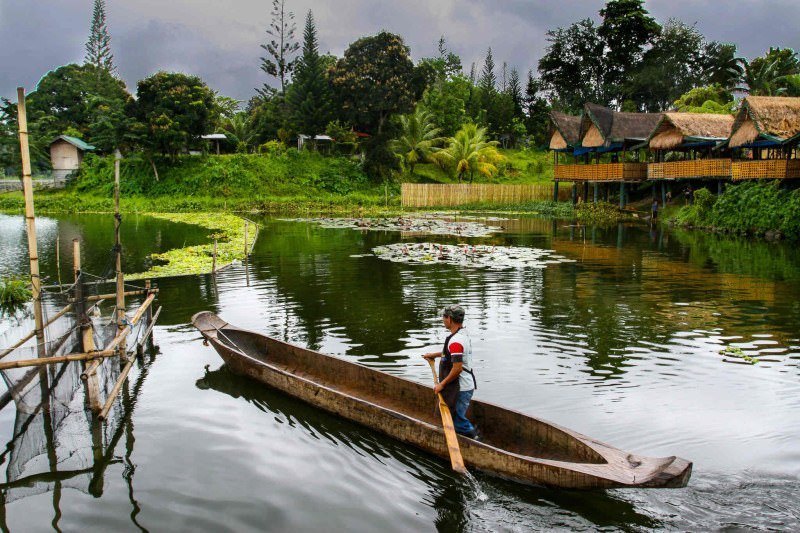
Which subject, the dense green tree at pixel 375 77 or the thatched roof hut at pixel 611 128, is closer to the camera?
the thatched roof hut at pixel 611 128

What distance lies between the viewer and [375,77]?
154 ft

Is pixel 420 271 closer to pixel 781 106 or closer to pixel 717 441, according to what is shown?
pixel 717 441

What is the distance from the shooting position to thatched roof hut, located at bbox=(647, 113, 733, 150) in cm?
3169

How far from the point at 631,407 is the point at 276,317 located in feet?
23.9

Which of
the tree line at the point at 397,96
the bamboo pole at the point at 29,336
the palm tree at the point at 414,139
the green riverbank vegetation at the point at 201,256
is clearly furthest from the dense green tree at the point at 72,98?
the bamboo pole at the point at 29,336

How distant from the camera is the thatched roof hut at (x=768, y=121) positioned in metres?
27.6

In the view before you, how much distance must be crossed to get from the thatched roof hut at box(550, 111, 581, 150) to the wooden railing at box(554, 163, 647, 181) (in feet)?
5.13

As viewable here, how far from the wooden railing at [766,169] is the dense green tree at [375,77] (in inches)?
984

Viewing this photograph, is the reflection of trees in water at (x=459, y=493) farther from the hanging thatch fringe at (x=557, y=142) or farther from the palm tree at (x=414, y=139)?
the palm tree at (x=414, y=139)

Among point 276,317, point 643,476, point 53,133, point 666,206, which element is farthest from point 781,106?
point 53,133

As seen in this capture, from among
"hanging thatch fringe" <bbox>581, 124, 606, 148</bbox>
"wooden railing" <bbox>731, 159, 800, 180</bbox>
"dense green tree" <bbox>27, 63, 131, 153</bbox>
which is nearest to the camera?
"wooden railing" <bbox>731, 159, 800, 180</bbox>

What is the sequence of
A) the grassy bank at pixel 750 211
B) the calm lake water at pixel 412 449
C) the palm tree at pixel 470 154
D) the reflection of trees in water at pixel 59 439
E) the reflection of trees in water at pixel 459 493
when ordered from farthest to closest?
the palm tree at pixel 470 154 < the grassy bank at pixel 750 211 < the reflection of trees in water at pixel 59 439 < the calm lake water at pixel 412 449 < the reflection of trees in water at pixel 459 493

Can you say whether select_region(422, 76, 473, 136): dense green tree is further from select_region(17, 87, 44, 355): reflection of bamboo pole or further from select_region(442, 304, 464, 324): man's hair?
select_region(442, 304, 464, 324): man's hair

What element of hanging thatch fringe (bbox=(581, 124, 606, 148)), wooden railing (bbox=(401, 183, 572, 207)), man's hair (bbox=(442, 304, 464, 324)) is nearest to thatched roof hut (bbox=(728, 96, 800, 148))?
hanging thatch fringe (bbox=(581, 124, 606, 148))
